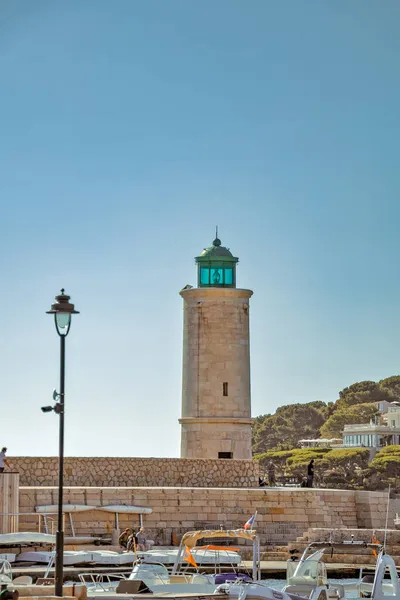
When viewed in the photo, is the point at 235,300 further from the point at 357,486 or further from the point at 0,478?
the point at 357,486

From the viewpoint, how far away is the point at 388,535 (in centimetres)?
2872

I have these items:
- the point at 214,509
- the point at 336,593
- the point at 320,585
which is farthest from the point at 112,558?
the point at 336,593

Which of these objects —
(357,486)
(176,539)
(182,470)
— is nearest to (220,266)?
(182,470)

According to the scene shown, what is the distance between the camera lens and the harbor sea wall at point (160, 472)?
29906mm

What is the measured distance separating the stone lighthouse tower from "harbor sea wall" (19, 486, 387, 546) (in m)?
4.30

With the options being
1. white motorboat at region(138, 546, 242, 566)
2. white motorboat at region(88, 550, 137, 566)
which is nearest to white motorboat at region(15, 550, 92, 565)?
white motorboat at region(88, 550, 137, 566)

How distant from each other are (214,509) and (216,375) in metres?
5.90

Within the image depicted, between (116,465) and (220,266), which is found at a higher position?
(220,266)

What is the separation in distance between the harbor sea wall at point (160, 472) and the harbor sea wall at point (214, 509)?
3.95ft

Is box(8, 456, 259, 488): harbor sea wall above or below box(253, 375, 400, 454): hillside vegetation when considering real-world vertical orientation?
below

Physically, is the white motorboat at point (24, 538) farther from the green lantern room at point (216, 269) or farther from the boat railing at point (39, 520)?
the green lantern room at point (216, 269)

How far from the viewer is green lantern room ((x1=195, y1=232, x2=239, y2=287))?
35.0 metres

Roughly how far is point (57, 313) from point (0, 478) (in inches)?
395

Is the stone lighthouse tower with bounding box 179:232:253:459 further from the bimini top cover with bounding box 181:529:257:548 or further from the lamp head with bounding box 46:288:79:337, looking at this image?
the lamp head with bounding box 46:288:79:337
